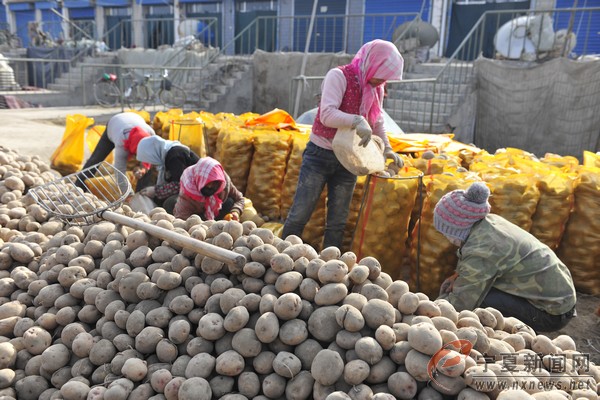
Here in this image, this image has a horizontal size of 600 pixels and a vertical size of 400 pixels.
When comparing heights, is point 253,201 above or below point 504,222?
below

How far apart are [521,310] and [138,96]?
1161cm

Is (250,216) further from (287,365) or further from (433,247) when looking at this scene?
(287,365)

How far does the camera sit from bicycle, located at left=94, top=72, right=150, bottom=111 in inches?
477

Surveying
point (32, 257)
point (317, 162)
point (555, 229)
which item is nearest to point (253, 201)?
point (317, 162)

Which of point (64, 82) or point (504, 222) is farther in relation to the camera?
point (64, 82)

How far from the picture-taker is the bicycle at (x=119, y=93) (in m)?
12.1

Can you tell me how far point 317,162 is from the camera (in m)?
3.25

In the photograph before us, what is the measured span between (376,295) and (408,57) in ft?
29.5

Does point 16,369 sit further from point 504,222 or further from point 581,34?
point 581,34

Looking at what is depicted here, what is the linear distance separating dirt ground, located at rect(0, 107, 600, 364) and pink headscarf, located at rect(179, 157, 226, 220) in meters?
2.37

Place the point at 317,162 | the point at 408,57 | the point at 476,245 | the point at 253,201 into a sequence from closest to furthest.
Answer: the point at 476,245, the point at 317,162, the point at 253,201, the point at 408,57

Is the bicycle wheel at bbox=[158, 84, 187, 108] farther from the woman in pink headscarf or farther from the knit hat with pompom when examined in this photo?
the knit hat with pompom

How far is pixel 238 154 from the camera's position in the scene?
4.52m

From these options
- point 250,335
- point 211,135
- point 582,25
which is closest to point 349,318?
point 250,335
